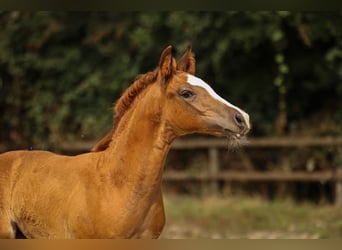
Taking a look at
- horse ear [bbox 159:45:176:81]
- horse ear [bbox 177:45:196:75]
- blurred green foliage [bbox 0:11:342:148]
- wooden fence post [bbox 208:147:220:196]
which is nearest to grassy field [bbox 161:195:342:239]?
wooden fence post [bbox 208:147:220:196]

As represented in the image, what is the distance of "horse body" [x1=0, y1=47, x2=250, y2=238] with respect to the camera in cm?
332

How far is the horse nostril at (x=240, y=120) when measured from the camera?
343 centimetres

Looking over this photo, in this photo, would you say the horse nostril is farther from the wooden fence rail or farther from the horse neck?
the wooden fence rail

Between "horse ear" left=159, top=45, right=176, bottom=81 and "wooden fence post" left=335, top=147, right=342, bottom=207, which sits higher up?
"horse ear" left=159, top=45, right=176, bottom=81

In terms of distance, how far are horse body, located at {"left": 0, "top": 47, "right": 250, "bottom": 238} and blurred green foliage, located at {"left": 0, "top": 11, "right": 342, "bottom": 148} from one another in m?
6.87

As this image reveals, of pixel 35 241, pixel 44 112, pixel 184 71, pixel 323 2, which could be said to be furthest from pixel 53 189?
pixel 44 112

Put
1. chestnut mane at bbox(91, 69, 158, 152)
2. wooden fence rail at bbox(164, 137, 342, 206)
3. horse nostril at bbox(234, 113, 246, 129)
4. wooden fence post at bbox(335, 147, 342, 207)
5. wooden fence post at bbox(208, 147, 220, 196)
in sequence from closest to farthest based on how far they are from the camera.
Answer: horse nostril at bbox(234, 113, 246, 129) < chestnut mane at bbox(91, 69, 158, 152) < wooden fence post at bbox(335, 147, 342, 207) < wooden fence rail at bbox(164, 137, 342, 206) < wooden fence post at bbox(208, 147, 220, 196)

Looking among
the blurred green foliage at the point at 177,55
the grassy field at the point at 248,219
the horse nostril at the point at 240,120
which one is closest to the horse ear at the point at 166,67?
the horse nostril at the point at 240,120

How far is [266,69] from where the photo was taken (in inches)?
449

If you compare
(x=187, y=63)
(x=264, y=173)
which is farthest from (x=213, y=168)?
(x=187, y=63)

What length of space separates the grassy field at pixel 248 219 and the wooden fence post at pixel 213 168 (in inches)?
20.5

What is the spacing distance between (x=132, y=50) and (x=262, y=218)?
3.55 m

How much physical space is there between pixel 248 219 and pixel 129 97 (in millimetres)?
5965

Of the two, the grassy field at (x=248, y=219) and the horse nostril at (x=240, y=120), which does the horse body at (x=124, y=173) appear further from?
the grassy field at (x=248, y=219)
